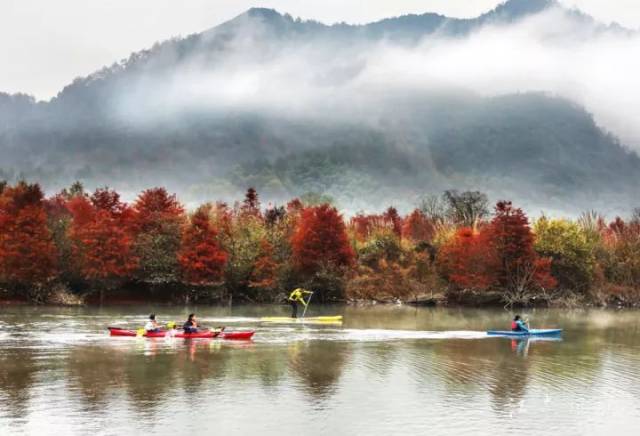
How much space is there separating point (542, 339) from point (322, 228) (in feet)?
146

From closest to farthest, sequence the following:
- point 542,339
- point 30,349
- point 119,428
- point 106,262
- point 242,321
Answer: point 119,428, point 30,349, point 542,339, point 242,321, point 106,262

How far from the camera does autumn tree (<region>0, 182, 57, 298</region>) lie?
76.7 m

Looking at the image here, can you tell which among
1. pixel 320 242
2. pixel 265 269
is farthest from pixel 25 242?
pixel 320 242

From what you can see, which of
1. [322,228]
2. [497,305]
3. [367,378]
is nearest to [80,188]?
[322,228]

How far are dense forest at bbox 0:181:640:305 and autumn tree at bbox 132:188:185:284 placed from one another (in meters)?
0.13

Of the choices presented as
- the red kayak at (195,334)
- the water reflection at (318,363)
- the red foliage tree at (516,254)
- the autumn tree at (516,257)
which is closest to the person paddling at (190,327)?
the red kayak at (195,334)

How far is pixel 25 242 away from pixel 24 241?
0.23m

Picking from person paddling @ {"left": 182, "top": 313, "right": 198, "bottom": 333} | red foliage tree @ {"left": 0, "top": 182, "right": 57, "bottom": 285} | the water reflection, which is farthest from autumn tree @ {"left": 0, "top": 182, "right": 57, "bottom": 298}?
the water reflection

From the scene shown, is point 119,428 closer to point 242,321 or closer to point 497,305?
point 242,321

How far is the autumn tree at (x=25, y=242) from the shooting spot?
76.7 meters

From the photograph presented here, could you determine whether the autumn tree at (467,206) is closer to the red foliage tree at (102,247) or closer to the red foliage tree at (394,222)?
the red foliage tree at (394,222)

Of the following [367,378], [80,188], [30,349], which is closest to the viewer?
[367,378]

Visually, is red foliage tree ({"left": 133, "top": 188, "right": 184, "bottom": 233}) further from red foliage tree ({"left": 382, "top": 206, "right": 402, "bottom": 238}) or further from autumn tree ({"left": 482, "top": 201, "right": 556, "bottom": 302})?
autumn tree ({"left": 482, "top": 201, "right": 556, "bottom": 302})

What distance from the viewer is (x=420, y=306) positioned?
92500 mm
